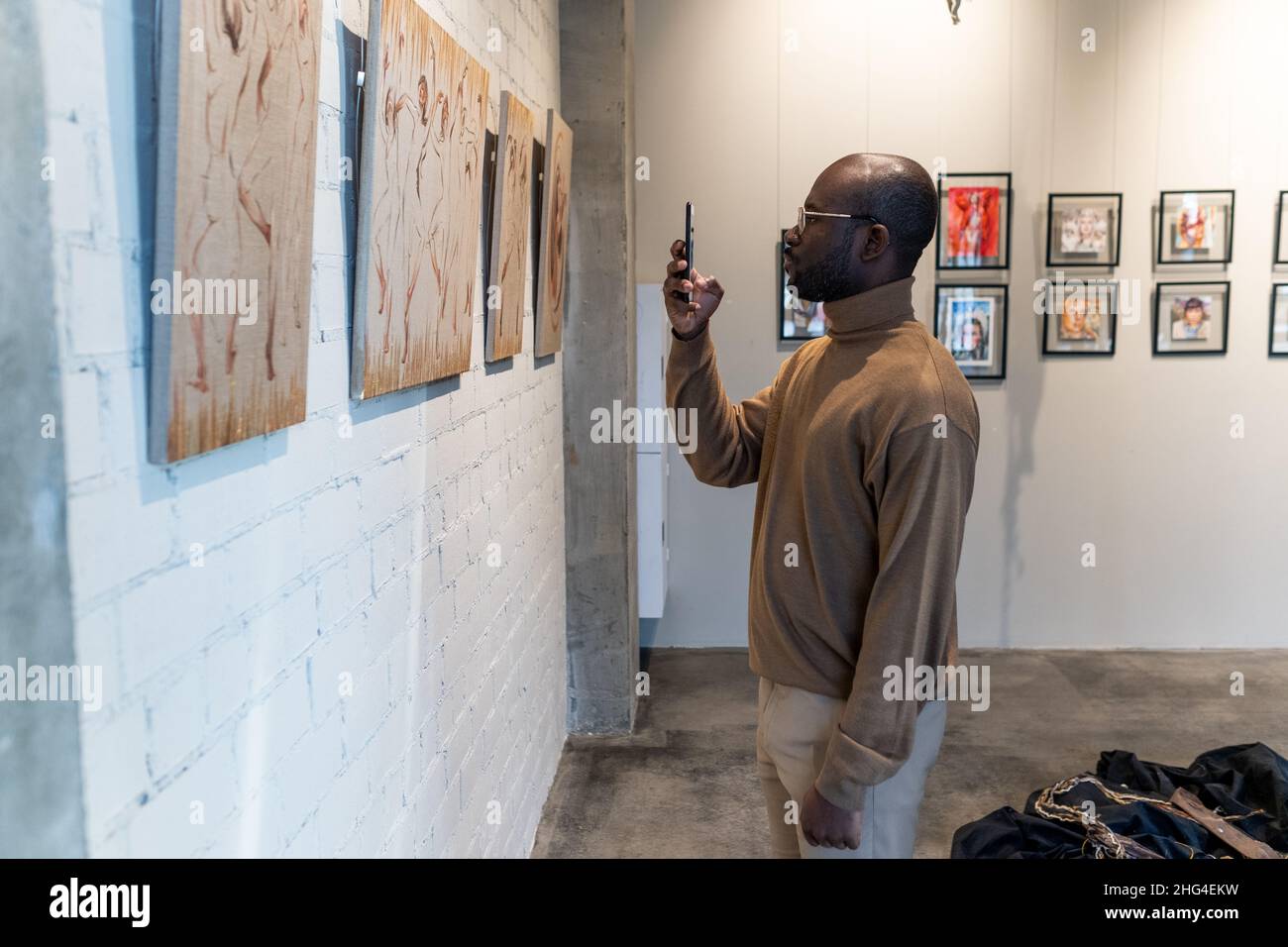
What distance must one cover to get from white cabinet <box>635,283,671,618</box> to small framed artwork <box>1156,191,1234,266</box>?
7.70ft

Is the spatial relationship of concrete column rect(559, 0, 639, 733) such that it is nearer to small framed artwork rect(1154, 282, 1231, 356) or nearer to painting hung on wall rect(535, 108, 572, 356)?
painting hung on wall rect(535, 108, 572, 356)

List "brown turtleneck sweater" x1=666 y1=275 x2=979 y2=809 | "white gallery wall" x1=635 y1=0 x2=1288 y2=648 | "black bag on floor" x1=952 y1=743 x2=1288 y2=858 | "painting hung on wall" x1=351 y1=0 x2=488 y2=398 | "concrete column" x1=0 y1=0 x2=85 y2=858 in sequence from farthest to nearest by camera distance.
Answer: "white gallery wall" x1=635 y1=0 x2=1288 y2=648
"black bag on floor" x1=952 y1=743 x2=1288 y2=858
"brown turtleneck sweater" x1=666 y1=275 x2=979 y2=809
"painting hung on wall" x1=351 y1=0 x2=488 y2=398
"concrete column" x1=0 y1=0 x2=85 y2=858

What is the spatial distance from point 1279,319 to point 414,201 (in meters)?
4.63

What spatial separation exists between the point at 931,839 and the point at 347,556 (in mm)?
2337

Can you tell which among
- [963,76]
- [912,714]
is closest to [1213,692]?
[963,76]

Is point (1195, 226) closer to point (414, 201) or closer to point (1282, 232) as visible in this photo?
point (1282, 232)

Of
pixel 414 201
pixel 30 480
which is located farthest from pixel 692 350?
pixel 30 480

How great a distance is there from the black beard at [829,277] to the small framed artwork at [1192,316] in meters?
3.76

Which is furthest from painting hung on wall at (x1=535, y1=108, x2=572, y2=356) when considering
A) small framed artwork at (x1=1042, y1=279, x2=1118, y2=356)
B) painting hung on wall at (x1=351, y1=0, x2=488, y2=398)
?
small framed artwork at (x1=1042, y1=279, x2=1118, y2=356)

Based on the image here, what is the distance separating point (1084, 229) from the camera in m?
5.06

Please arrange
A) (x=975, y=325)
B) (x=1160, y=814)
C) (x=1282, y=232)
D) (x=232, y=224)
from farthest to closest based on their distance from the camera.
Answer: (x=975, y=325)
(x=1282, y=232)
(x=1160, y=814)
(x=232, y=224)

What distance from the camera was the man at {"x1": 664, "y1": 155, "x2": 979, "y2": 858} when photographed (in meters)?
1.73

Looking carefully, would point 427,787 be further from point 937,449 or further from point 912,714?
point 937,449

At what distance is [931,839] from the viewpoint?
3314mm
